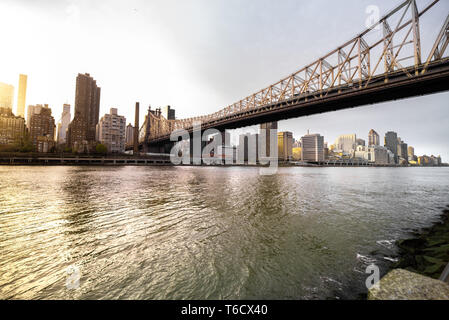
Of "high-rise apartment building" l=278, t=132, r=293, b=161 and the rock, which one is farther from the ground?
"high-rise apartment building" l=278, t=132, r=293, b=161

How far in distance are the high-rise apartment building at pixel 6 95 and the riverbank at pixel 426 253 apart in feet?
854

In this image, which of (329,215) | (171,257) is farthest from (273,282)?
(329,215)

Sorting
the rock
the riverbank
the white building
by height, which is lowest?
the riverbank

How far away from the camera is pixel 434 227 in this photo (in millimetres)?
6078

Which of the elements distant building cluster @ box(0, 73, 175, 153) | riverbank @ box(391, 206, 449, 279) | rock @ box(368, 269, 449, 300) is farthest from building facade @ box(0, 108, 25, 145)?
riverbank @ box(391, 206, 449, 279)

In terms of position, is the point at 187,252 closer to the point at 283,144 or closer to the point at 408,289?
the point at 408,289

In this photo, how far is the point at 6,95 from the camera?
178875mm

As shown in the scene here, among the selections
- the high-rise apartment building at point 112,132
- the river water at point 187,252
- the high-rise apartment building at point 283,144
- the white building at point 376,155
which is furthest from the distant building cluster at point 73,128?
the white building at point 376,155

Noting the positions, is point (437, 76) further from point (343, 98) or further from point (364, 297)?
point (364, 297)

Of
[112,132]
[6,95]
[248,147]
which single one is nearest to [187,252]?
[112,132]

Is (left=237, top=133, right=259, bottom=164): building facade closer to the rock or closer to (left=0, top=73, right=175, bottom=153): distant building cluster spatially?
(left=0, top=73, right=175, bottom=153): distant building cluster

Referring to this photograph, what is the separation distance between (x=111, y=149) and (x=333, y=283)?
12388 centimetres

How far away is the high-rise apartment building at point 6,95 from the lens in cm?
17066

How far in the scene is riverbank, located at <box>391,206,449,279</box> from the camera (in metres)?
3.37
